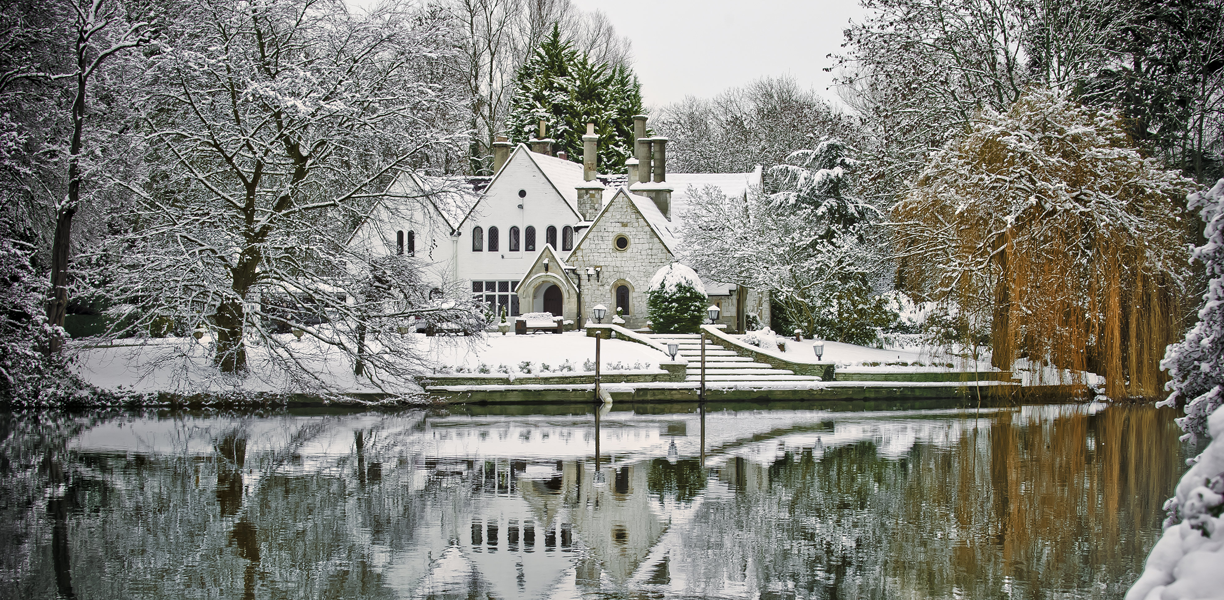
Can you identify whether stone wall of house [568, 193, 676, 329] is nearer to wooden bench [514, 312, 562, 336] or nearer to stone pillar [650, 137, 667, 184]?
wooden bench [514, 312, 562, 336]

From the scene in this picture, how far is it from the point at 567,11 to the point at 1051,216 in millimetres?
43243

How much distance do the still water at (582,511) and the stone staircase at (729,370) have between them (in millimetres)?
6795

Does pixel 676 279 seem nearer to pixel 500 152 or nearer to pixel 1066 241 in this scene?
pixel 1066 241

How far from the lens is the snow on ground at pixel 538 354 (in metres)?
25.5

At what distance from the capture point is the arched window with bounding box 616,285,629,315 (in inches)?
1484

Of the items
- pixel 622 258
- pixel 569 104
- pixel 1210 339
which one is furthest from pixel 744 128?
pixel 1210 339

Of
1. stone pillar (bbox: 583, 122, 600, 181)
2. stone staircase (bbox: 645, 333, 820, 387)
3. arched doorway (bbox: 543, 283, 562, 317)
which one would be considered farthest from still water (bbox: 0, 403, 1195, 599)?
stone pillar (bbox: 583, 122, 600, 181)

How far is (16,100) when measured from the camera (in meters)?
22.5

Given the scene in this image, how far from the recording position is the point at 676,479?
1329 cm

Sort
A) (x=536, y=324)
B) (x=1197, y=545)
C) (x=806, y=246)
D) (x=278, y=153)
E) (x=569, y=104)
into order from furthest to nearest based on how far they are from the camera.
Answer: (x=569, y=104), (x=806, y=246), (x=536, y=324), (x=278, y=153), (x=1197, y=545)

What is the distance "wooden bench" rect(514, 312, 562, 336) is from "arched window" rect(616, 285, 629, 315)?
3.32 m

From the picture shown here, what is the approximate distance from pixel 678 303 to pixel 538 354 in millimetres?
6879

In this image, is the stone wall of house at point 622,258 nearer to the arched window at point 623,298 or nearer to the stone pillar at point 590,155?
the arched window at point 623,298

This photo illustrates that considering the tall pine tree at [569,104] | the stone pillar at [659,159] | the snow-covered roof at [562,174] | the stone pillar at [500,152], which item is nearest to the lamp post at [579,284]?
the snow-covered roof at [562,174]
